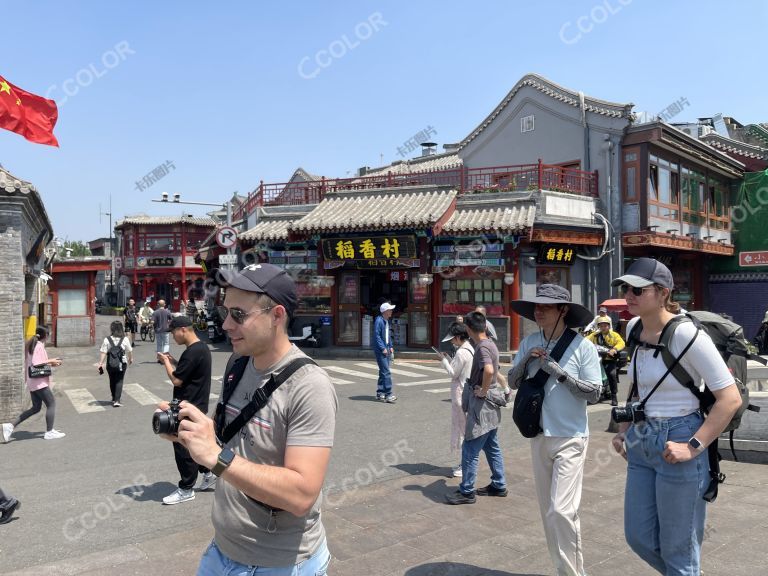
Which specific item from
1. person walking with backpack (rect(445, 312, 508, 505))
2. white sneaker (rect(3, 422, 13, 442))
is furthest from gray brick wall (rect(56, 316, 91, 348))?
person walking with backpack (rect(445, 312, 508, 505))

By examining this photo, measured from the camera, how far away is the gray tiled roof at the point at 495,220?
698 inches

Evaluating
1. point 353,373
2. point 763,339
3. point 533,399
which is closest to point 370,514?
point 533,399

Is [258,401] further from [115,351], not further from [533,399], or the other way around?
[115,351]

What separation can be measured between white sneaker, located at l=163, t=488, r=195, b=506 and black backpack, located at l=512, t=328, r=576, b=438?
366cm

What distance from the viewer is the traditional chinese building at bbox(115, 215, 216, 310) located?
1879 inches

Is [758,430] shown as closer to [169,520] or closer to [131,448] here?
[169,520]

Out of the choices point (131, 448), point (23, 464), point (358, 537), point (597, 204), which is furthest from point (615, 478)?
point (597, 204)

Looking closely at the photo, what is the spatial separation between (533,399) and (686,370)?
102 centimetres

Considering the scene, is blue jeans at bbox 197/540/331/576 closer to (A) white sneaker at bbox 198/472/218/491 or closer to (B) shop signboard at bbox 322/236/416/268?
(A) white sneaker at bbox 198/472/218/491

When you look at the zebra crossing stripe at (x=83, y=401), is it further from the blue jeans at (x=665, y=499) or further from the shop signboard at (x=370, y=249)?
the blue jeans at (x=665, y=499)

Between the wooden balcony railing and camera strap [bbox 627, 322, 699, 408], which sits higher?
the wooden balcony railing

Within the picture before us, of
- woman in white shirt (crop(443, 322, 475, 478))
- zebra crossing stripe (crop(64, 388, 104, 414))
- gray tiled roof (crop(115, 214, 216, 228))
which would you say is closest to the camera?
woman in white shirt (crop(443, 322, 475, 478))

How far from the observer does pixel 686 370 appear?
125 inches

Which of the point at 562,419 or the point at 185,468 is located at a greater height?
the point at 562,419
